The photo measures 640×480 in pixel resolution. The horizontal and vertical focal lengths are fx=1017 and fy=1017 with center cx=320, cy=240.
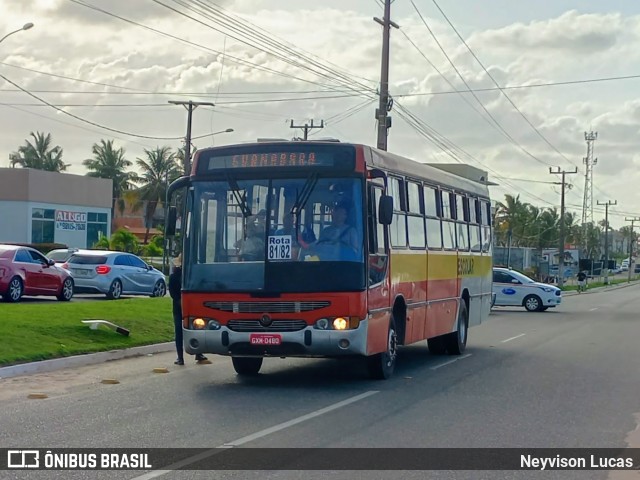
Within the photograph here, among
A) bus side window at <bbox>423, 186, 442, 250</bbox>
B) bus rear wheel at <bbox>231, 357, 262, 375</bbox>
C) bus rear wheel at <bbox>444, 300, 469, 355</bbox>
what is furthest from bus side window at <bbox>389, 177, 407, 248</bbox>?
bus rear wheel at <bbox>444, 300, 469, 355</bbox>

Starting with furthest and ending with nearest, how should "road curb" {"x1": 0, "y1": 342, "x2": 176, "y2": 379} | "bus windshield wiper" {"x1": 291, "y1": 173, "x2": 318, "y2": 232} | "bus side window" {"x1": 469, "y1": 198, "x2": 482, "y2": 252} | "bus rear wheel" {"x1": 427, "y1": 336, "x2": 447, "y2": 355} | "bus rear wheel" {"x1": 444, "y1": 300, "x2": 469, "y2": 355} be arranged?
"bus side window" {"x1": 469, "y1": 198, "x2": 482, "y2": 252}
"bus rear wheel" {"x1": 427, "y1": 336, "x2": 447, "y2": 355}
"bus rear wheel" {"x1": 444, "y1": 300, "x2": 469, "y2": 355}
"road curb" {"x1": 0, "y1": 342, "x2": 176, "y2": 379}
"bus windshield wiper" {"x1": 291, "y1": 173, "x2": 318, "y2": 232}

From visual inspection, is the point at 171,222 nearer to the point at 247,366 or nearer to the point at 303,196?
the point at 303,196

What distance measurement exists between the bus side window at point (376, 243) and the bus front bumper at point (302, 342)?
2.61 feet

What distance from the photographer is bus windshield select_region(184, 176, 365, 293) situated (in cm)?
1328

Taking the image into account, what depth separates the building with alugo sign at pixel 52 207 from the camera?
56.9 meters

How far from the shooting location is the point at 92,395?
42.7ft

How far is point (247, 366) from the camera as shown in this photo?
15375 millimetres

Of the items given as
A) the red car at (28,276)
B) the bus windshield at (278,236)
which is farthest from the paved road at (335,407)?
the red car at (28,276)

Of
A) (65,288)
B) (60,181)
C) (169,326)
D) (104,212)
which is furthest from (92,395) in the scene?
(104,212)

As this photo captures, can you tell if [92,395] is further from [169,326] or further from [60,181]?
[60,181]

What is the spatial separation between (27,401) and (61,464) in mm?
4219

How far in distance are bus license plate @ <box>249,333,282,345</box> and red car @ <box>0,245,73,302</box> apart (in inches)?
557

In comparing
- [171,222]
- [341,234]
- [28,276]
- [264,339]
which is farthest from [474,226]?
[28,276]

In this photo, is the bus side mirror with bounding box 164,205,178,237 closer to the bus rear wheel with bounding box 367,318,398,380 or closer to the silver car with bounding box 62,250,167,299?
the bus rear wheel with bounding box 367,318,398,380
